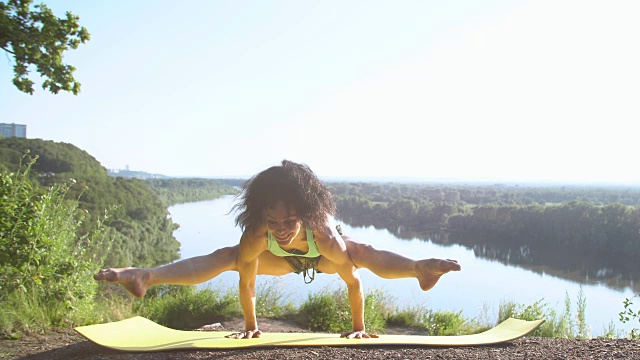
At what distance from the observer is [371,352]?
396 centimetres

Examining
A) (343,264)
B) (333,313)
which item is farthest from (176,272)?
(333,313)

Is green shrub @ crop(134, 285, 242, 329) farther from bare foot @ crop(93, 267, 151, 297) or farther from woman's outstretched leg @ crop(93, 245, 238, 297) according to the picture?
bare foot @ crop(93, 267, 151, 297)

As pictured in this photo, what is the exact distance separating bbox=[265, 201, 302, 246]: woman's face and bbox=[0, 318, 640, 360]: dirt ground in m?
0.91

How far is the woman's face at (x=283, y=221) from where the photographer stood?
3.95 metres

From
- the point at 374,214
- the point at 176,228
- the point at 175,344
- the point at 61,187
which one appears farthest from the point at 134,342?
the point at 176,228

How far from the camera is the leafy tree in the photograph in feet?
22.4

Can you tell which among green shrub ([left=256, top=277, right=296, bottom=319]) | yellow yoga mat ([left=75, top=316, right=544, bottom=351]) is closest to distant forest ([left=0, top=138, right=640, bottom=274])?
green shrub ([left=256, top=277, right=296, bottom=319])

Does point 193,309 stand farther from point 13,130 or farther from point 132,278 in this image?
point 13,130

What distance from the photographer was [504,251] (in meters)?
28.3

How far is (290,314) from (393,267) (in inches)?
175

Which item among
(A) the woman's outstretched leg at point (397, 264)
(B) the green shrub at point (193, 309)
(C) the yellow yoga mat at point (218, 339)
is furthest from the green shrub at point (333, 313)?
(A) the woman's outstretched leg at point (397, 264)

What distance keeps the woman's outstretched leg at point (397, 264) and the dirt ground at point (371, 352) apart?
600 millimetres

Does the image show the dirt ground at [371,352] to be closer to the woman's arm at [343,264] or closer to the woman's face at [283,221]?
the woman's arm at [343,264]

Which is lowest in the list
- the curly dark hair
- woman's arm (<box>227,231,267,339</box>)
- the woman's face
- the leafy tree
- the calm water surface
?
the calm water surface
